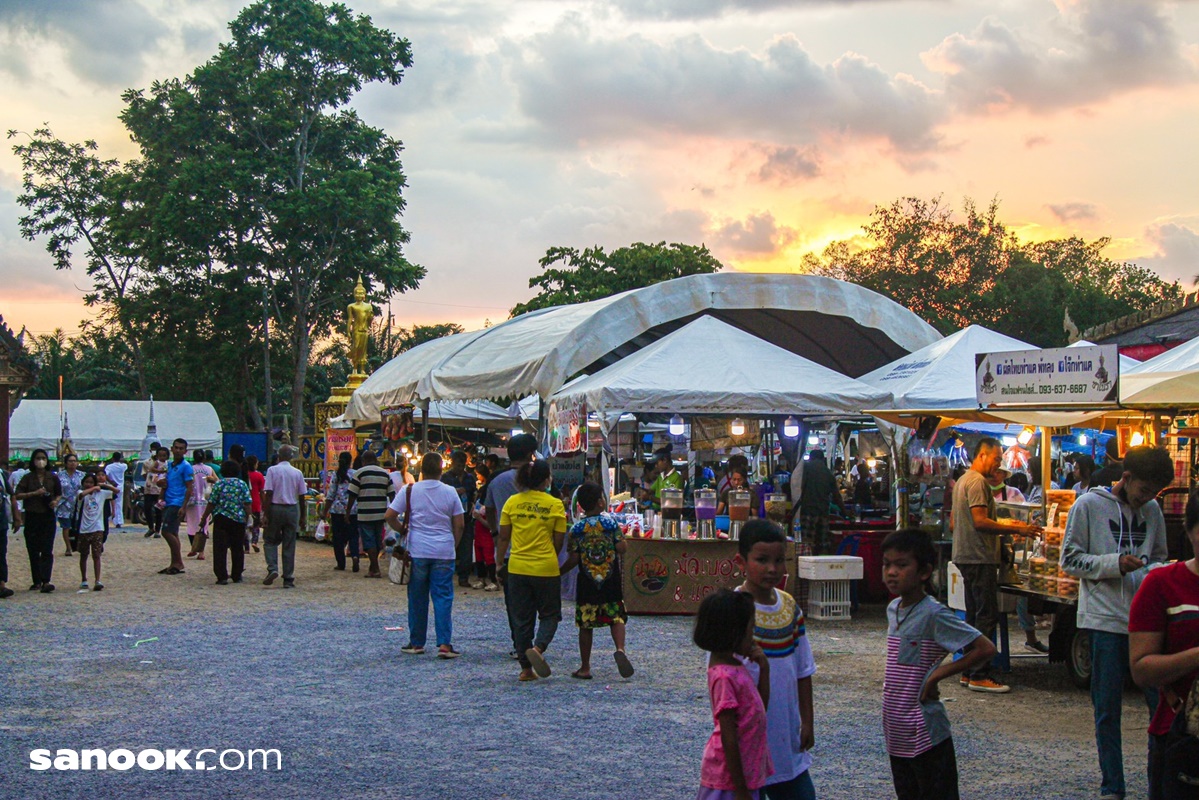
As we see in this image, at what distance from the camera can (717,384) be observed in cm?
1393

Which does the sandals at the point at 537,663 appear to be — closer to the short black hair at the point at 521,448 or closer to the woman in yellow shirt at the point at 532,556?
the woman in yellow shirt at the point at 532,556

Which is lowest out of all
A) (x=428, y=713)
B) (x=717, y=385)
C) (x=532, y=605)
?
→ (x=428, y=713)

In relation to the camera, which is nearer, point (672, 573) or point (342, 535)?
point (672, 573)

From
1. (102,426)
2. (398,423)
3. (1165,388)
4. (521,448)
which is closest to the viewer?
(1165,388)

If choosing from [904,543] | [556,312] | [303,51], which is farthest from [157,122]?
[904,543]

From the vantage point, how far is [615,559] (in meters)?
9.41

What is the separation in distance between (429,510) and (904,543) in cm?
641

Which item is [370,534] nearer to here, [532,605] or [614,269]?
[532,605]

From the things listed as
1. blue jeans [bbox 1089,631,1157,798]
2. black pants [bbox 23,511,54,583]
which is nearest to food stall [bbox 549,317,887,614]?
black pants [bbox 23,511,54,583]

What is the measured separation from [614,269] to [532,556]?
1629 inches

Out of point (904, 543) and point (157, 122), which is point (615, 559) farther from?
point (157, 122)

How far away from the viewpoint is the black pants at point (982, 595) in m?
9.04

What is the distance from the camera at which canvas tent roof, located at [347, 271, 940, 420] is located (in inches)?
631

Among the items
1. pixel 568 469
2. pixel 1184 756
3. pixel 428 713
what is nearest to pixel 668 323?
pixel 568 469
